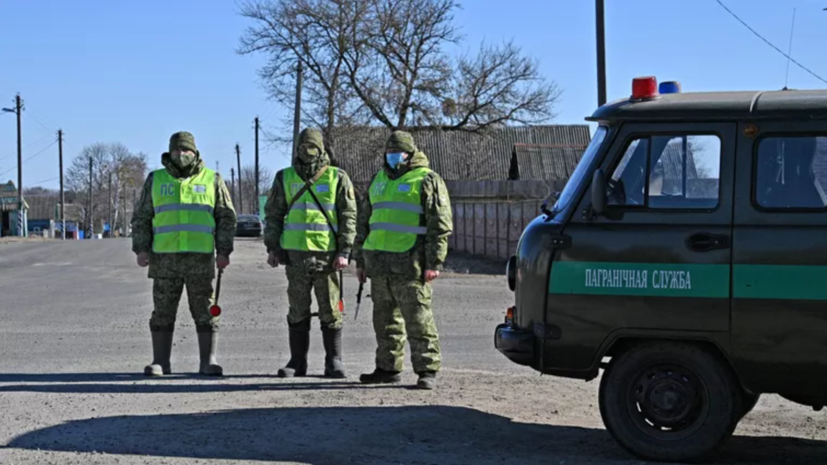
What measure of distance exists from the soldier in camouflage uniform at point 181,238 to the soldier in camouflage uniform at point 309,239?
519 mm

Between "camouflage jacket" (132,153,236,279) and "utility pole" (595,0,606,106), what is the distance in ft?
42.0

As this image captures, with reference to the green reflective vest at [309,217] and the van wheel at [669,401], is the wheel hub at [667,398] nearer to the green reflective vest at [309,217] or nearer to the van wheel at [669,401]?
the van wheel at [669,401]

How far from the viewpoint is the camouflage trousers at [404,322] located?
29.2 feet

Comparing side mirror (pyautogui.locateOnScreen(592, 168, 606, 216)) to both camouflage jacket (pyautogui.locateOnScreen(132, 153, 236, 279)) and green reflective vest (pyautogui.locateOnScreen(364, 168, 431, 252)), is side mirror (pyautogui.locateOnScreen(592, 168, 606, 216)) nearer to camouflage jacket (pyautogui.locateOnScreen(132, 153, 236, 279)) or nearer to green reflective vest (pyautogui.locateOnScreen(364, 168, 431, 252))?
green reflective vest (pyautogui.locateOnScreen(364, 168, 431, 252))

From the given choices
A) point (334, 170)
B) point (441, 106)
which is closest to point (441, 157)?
point (441, 106)

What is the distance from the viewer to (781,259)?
20.4 ft

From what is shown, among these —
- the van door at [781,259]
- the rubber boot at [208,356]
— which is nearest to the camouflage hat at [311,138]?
the rubber boot at [208,356]

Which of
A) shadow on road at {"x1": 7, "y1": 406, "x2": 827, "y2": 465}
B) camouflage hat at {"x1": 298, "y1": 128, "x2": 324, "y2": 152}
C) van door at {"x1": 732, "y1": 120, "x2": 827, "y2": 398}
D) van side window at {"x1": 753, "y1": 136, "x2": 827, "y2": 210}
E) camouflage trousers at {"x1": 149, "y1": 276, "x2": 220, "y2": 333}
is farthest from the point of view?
camouflage trousers at {"x1": 149, "y1": 276, "x2": 220, "y2": 333}

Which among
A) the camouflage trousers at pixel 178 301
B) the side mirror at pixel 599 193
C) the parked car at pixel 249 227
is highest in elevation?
the side mirror at pixel 599 193

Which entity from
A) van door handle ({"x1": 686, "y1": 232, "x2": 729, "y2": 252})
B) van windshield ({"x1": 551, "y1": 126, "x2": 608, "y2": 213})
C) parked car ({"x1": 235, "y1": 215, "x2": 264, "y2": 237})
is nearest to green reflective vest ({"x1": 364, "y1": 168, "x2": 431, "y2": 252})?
van windshield ({"x1": 551, "y1": 126, "x2": 608, "y2": 213})

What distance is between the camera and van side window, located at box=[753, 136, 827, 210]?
20.6 ft

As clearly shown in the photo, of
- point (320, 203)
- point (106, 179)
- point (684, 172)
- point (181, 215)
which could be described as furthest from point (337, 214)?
point (106, 179)

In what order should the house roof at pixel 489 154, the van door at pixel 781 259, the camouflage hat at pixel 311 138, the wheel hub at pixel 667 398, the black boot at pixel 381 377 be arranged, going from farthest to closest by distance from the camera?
the house roof at pixel 489 154 → the camouflage hat at pixel 311 138 → the black boot at pixel 381 377 → the wheel hub at pixel 667 398 → the van door at pixel 781 259

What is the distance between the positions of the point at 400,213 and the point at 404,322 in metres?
0.96
